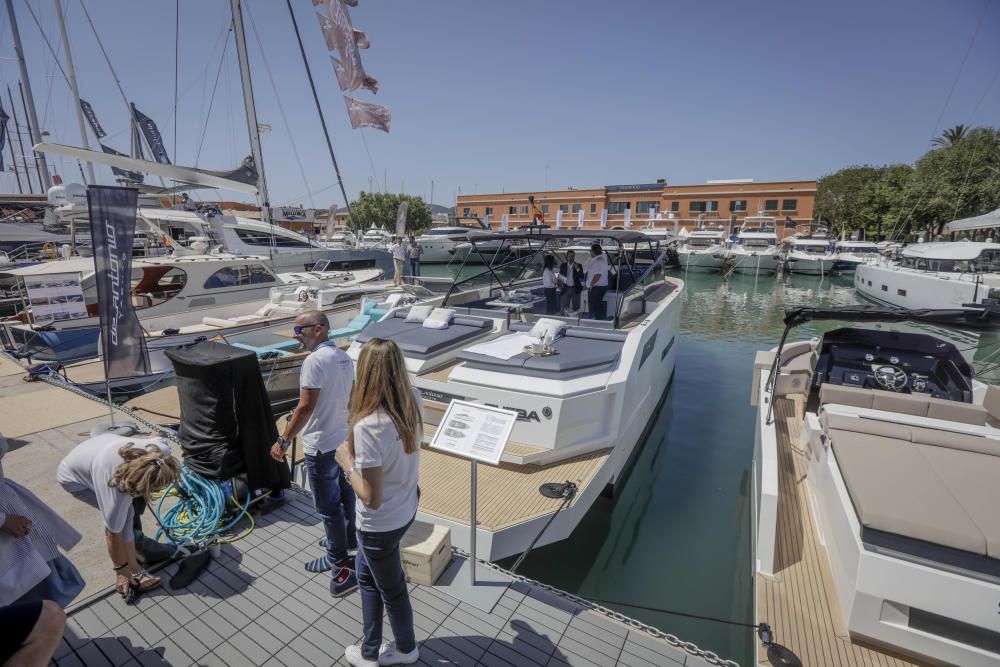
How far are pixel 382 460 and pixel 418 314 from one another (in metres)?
5.06

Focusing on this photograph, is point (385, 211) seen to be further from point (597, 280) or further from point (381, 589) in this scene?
point (381, 589)

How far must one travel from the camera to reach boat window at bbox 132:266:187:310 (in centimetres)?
1134

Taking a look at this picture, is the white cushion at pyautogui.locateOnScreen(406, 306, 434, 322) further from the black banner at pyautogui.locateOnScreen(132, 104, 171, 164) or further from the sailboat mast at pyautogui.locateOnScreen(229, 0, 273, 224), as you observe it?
the black banner at pyautogui.locateOnScreen(132, 104, 171, 164)

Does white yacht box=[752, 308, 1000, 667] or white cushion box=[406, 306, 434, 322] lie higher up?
white cushion box=[406, 306, 434, 322]

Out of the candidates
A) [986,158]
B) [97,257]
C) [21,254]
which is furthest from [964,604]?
[986,158]

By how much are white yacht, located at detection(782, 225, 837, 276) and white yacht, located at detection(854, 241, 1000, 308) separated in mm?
9386

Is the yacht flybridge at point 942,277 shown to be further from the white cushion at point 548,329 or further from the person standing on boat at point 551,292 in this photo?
the white cushion at point 548,329

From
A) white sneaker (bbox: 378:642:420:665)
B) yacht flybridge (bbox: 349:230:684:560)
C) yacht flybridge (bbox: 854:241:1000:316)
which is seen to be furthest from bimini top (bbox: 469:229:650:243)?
yacht flybridge (bbox: 854:241:1000:316)

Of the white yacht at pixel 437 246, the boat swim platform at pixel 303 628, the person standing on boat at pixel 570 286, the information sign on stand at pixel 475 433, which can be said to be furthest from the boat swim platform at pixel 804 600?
the white yacht at pixel 437 246

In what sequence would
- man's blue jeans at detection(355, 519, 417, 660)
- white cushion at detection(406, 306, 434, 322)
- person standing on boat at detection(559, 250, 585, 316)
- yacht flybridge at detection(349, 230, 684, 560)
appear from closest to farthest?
man's blue jeans at detection(355, 519, 417, 660) → yacht flybridge at detection(349, 230, 684, 560) → white cushion at detection(406, 306, 434, 322) → person standing on boat at detection(559, 250, 585, 316)

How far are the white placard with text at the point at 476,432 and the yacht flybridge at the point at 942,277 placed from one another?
749 inches

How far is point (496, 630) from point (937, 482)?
289 centimetres

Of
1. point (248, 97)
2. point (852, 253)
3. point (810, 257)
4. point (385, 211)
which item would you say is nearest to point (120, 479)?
point (248, 97)

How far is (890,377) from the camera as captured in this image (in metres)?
5.40
